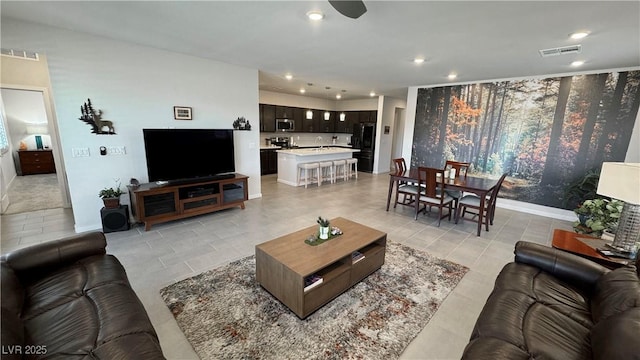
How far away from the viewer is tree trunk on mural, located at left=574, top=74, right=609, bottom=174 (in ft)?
14.2

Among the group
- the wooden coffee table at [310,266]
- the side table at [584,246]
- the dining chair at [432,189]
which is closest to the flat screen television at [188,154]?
the wooden coffee table at [310,266]

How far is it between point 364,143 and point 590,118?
5.58m

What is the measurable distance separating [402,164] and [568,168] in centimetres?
295

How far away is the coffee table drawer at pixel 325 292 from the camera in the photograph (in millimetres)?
2033

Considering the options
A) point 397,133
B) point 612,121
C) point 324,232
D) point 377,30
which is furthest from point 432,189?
point 397,133

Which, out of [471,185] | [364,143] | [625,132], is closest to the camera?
[471,185]

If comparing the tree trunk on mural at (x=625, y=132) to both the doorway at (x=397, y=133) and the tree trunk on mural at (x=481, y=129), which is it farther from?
the doorway at (x=397, y=133)

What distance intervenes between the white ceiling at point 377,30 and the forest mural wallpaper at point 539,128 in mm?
443

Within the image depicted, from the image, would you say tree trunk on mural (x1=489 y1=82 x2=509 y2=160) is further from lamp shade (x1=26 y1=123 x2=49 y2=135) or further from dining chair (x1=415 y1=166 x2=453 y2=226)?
lamp shade (x1=26 y1=123 x2=49 y2=135)

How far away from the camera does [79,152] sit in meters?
3.47

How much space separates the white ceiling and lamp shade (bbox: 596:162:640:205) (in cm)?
137

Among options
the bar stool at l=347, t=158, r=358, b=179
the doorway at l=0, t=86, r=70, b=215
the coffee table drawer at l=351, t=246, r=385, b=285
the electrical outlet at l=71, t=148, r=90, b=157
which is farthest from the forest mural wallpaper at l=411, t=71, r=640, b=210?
the doorway at l=0, t=86, r=70, b=215

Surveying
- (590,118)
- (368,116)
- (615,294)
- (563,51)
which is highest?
(563,51)

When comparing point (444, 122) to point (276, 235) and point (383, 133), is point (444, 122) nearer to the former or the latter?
point (383, 133)
